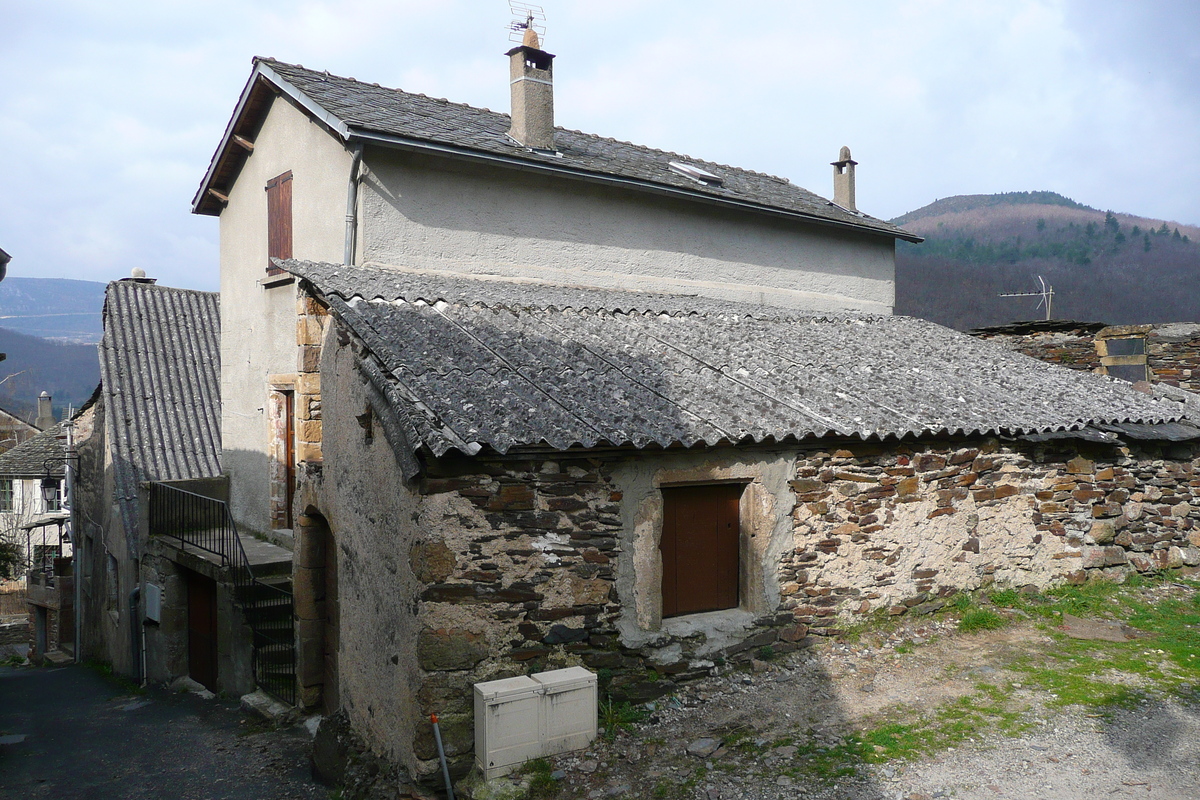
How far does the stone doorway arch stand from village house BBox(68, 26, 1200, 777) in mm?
41

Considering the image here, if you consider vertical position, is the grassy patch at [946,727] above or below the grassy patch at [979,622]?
below

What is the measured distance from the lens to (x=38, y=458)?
2173 cm

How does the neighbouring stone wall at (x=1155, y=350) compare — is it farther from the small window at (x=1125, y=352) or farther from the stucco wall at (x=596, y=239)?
the stucco wall at (x=596, y=239)

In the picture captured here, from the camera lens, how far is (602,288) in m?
11.0

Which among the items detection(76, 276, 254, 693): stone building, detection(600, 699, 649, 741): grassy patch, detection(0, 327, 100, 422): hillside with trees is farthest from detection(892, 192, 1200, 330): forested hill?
detection(0, 327, 100, 422): hillside with trees

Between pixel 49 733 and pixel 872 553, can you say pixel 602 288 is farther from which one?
pixel 49 733

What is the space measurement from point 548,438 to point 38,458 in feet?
70.9

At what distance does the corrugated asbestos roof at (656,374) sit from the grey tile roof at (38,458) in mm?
16498

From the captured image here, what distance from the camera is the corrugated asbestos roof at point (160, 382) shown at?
13.5 metres

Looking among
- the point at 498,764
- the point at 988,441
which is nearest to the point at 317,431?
the point at 498,764

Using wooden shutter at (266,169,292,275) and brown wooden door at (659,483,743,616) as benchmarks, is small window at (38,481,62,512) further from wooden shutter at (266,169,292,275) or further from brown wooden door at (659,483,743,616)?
brown wooden door at (659,483,743,616)

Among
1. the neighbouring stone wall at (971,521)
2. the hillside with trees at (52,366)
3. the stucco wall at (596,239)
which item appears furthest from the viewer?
the hillside with trees at (52,366)

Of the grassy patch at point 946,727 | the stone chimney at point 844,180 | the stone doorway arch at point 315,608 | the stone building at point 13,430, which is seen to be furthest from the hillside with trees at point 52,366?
the grassy patch at point 946,727

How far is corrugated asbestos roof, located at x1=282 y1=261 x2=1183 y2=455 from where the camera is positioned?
6.00m
